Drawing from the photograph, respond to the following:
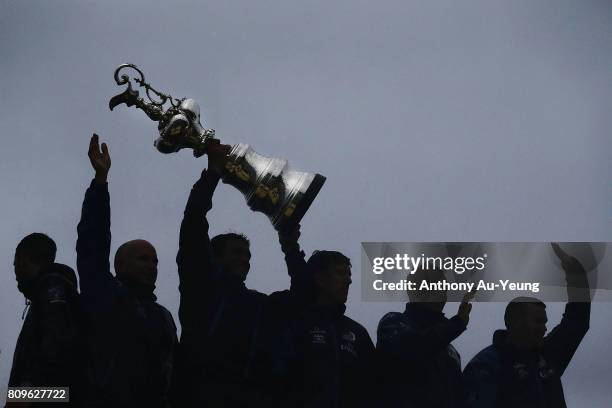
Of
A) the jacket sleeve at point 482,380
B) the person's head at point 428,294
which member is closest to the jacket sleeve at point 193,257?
the person's head at point 428,294

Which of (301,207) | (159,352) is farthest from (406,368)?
(159,352)

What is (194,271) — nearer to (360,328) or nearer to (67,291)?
(67,291)

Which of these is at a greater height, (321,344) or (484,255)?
(484,255)

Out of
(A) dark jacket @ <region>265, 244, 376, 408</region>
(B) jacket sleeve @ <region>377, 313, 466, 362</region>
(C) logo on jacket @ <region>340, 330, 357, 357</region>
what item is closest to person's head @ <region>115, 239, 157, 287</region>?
(A) dark jacket @ <region>265, 244, 376, 408</region>

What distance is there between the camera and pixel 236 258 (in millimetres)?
6379

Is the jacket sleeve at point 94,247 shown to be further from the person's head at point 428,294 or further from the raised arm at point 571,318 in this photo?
the raised arm at point 571,318

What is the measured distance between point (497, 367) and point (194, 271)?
2236 millimetres

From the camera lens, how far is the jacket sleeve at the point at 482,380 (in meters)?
6.57

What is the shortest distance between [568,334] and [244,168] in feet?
8.86

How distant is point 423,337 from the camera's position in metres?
6.44

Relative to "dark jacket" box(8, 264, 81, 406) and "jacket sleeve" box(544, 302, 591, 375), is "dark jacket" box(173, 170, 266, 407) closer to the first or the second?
"dark jacket" box(8, 264, 81, 406)

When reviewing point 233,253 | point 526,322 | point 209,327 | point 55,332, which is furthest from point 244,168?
point 526,322

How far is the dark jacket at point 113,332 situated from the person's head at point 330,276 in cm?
114

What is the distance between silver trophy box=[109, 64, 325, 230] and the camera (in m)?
6.38
